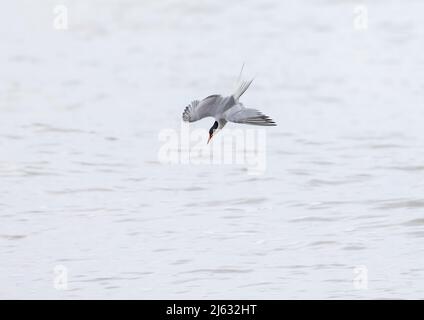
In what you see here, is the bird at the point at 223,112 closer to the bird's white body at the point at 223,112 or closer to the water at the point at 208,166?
the bird's white body at the point at 223,112

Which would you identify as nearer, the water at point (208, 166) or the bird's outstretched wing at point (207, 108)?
the water at point (208, 166)

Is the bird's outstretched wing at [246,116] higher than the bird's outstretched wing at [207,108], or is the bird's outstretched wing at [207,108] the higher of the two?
the bird's outstretched wing at [207,108]

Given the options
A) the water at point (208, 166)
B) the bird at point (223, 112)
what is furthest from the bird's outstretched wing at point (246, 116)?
the water at point (208, 166)

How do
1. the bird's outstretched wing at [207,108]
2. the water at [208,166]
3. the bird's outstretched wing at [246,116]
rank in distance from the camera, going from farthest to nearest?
the bird's outstretched wing at [207,108], the water at [208,166], the bird's outstretched wing at [246,116]

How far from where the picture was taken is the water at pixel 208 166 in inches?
418

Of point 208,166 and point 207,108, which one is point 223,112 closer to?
point 207,108

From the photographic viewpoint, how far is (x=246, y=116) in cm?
1048

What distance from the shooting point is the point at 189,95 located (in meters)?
15.4

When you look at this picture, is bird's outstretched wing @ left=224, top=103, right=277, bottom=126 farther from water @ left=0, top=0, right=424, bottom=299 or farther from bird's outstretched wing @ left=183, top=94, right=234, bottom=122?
water @ left=0, top=0, right=424, bottom=299

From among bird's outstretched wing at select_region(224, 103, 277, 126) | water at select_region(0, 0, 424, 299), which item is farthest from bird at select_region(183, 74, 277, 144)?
water at select_region(0, 0, 424, 299)

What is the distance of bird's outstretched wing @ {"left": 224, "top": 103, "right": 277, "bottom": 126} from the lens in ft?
34.0

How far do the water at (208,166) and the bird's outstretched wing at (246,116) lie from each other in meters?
1.13

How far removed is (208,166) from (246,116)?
3.23 m

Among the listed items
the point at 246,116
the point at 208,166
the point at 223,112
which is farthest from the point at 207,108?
the point at 208,166
